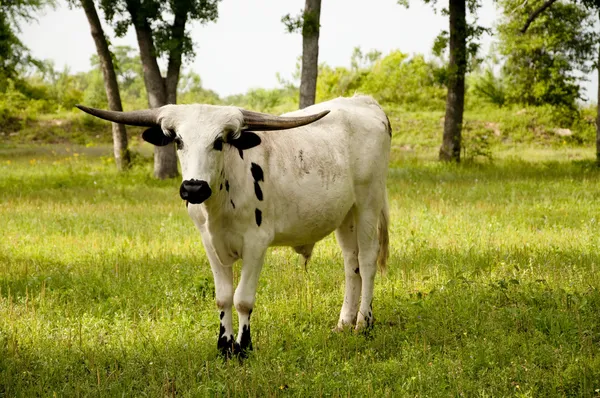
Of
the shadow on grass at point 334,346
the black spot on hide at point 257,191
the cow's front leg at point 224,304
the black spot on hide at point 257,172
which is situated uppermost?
the black spot on hide at point 257,172

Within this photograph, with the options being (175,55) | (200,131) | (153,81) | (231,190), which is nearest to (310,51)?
(175,55)

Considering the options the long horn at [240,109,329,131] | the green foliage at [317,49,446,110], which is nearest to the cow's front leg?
the long horn at [240,109,329,131]

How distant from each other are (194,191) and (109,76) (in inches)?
660

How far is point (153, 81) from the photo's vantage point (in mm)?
18797

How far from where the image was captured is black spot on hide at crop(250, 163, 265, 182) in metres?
5.88

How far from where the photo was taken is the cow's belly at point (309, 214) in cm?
609

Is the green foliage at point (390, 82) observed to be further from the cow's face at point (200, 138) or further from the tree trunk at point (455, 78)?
the cow's face at point (200, 138)

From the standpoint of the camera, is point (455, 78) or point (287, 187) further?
point (455, 78)

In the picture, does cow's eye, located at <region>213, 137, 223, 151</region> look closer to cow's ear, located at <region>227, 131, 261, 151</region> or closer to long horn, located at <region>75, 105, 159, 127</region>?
cow's ear, located at <region>227, 131, 261, 151</region>

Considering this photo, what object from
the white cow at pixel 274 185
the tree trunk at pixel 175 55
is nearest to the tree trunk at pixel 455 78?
the tree trunk at pixel 175 55

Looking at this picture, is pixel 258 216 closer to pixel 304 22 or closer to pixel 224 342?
pixel 224 342

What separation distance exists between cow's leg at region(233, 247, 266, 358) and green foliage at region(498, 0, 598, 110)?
1855 centimetres

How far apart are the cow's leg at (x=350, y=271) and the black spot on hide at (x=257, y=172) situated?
55.2 inches

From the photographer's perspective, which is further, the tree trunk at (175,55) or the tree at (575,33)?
the tree at (575,33)
